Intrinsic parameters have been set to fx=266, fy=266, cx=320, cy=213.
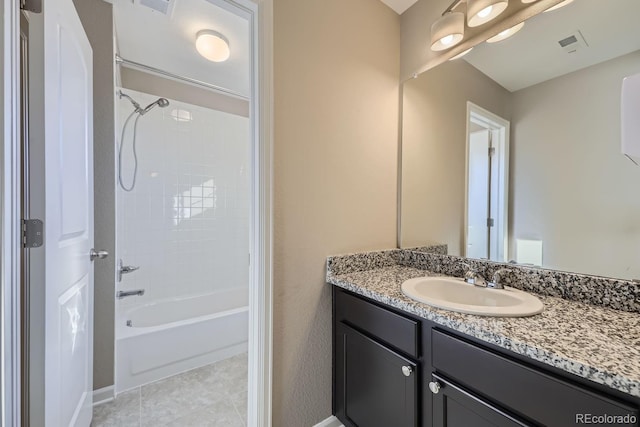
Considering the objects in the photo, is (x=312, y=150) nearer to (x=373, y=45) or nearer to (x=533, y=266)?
(x=373, y=45)

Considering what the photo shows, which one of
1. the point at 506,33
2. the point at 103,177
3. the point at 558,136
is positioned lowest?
the point at 103,177

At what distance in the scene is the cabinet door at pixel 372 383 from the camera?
3.31 feet

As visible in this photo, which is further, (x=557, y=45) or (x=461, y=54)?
(x=461, y=54)

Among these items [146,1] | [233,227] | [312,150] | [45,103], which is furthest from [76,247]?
[233,227]

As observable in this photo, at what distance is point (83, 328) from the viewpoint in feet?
4.18

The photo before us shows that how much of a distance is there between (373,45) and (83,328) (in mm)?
2123

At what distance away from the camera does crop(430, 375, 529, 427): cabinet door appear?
0.74 metres

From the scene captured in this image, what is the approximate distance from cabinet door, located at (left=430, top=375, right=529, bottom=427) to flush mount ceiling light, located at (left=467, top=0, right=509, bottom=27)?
1.56 meters

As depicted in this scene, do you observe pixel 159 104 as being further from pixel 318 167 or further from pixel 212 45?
pixel 318 167

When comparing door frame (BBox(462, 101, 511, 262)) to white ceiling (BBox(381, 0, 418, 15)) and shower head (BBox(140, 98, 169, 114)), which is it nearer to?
white ceiling (BBox(381, 0, 418, 15))

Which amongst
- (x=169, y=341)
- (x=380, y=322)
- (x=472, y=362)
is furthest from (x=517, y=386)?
(x=169, y=341)

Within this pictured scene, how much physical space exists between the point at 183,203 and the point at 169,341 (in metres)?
1.26

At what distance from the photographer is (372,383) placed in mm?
1161

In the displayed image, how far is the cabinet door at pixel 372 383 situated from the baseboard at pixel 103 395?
55.8 inches
